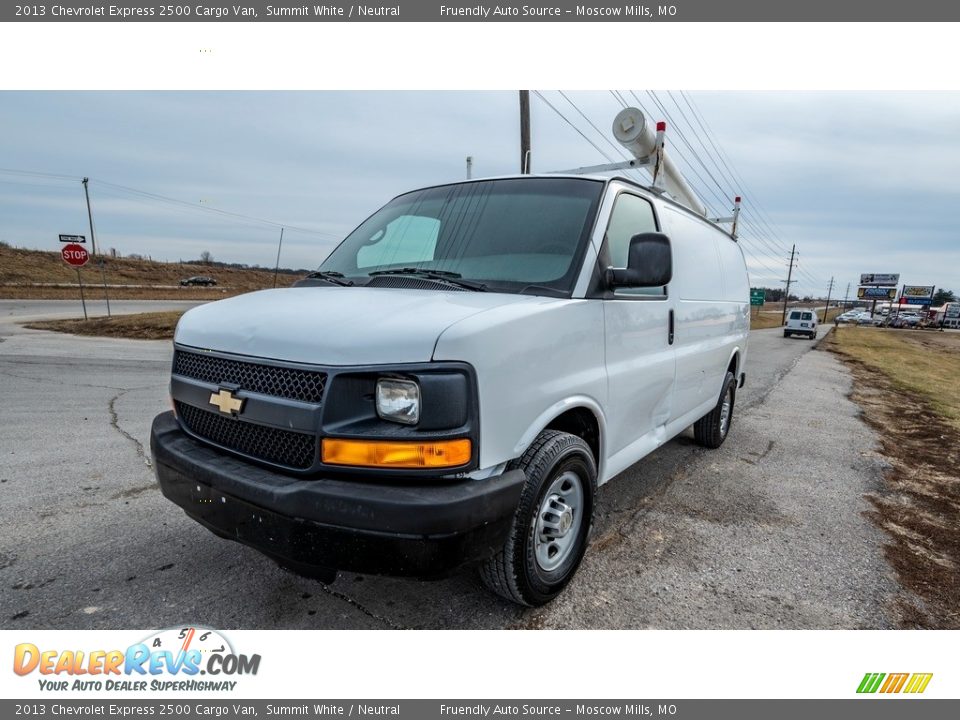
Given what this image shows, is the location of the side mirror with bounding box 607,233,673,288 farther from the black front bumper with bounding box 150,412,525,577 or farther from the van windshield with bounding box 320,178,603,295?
the black front bumper with bounding box 150,412,525,577

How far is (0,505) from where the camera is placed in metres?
3.44

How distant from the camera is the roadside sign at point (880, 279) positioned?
318 ft

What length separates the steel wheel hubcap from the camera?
Answer: 238cm

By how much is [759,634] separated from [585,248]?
2008mm

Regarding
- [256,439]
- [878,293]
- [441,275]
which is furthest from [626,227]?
[878,293]

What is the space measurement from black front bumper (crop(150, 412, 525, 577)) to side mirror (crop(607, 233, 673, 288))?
119cm

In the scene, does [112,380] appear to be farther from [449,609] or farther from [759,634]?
[759,634]

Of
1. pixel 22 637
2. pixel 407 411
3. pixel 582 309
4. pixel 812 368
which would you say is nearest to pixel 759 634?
pixel 582 309

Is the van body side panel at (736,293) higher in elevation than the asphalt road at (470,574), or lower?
higher

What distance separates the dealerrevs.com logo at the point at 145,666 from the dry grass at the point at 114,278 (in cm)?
2851

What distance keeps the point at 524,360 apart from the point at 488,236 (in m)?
1.05

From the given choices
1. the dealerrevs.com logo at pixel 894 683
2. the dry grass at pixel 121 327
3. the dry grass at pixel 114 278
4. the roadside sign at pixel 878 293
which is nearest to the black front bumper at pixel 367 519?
the dealerrevs.com logo at pixel 894 683

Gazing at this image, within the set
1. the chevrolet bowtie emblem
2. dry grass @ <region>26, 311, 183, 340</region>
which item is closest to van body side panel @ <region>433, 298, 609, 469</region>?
the chevrolet bowtie emblem

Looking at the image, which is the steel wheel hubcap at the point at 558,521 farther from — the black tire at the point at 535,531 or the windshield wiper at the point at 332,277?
the windshield wiper at the point at 332,277
